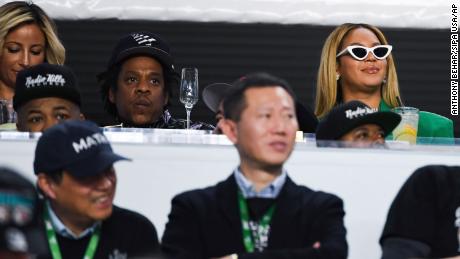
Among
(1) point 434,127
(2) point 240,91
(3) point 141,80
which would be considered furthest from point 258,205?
(3) point 141,80

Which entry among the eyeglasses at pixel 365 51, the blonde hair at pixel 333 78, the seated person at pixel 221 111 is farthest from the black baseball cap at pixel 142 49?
the eyeglasses at pixel 365 51

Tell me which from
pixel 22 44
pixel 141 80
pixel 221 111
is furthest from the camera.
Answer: pixel 22 44

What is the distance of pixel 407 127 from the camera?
409 cm

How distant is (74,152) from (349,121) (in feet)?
3.48

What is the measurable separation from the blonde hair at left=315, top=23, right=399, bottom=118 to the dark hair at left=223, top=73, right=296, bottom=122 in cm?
163

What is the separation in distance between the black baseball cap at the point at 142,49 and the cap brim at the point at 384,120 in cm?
144

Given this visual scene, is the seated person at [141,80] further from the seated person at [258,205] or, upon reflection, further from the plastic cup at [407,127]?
the seated person at [258,205]

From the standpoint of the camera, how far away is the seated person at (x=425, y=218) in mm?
3322

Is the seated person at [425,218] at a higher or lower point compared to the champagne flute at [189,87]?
lower

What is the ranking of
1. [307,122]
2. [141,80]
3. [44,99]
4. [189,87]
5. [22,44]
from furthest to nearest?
[189,87] → [22,44] → [141,80] → [307,122] → [44,99]

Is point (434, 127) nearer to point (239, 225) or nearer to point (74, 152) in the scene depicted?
point (239, 225)

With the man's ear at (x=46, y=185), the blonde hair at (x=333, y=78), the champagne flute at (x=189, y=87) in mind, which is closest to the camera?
the man's ear at (x=46, y=185)

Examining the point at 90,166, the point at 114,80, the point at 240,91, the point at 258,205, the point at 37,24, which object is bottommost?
the point at 258,205

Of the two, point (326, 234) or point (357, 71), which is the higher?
point (357, 71)
